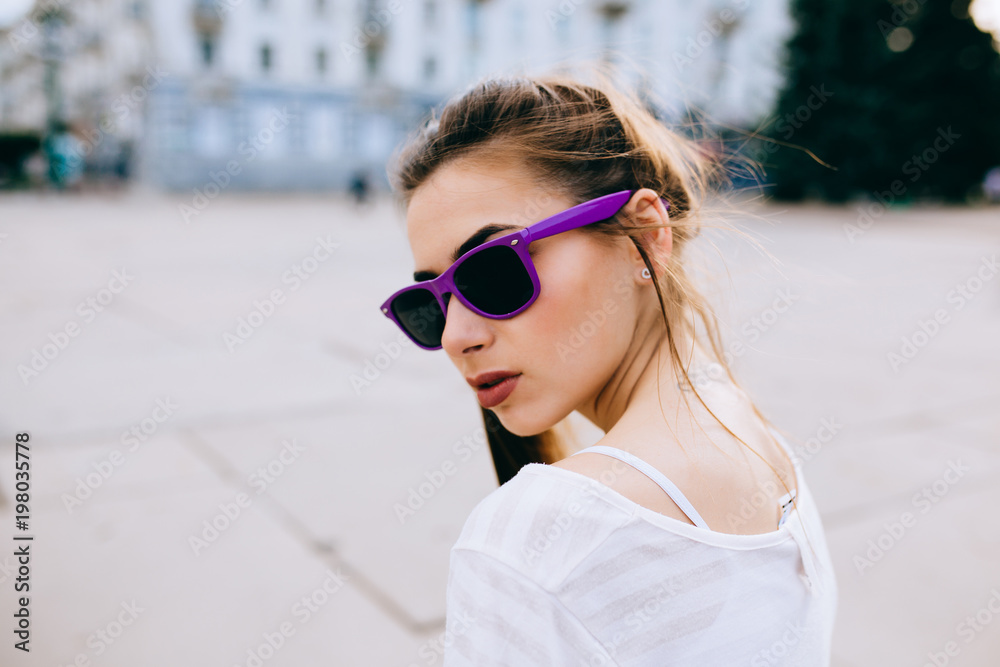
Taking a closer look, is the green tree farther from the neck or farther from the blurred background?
the neck

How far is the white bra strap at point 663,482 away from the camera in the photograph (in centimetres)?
84

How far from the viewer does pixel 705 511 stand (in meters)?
0.88

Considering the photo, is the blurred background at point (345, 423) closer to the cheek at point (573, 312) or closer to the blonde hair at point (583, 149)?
the blonde hair at point (583, 149)

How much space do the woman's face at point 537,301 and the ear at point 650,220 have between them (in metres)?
0.02

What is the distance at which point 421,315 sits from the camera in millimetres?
1405

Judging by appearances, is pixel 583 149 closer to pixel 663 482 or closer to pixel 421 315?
pixel 421 315

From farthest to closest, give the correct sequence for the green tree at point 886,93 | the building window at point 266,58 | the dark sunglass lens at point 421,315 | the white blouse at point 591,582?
1. the building window at point 266,58
2. the green tree at point 886,93
3. the dark sunglass lens at point 421,315
4. the white blouse at point 591,582

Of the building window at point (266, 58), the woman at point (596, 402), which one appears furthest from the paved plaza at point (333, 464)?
the building window at point (266, 58)

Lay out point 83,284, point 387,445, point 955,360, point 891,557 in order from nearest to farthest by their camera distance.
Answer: point 891,557
point 387,445
point 955,360
point 83,284

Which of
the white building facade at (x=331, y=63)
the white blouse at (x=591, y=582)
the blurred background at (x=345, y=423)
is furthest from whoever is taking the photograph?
the white building facade at (x=331, y=63)

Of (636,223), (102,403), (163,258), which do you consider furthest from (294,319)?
(636,223)

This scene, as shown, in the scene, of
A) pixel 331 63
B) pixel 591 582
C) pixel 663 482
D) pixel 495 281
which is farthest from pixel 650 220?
pixel 331 63

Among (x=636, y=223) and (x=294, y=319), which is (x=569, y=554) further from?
(x=294, y=319)

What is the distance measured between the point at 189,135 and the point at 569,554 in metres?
33.6
